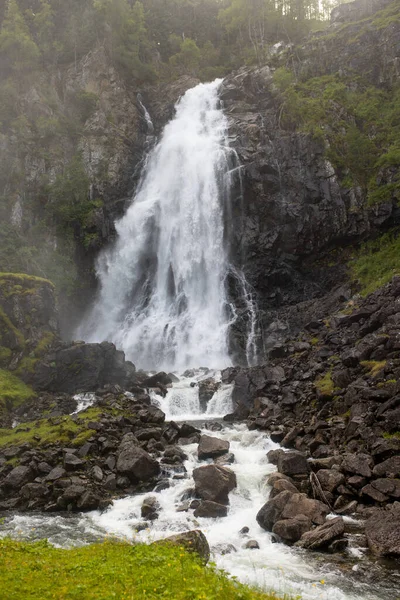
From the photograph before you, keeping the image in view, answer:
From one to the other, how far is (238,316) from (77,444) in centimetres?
2372

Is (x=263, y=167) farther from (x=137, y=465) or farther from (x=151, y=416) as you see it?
(x=137, y=465)

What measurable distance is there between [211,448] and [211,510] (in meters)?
5.00

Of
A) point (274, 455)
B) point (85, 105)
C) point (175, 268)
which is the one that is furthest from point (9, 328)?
point (85, 105)

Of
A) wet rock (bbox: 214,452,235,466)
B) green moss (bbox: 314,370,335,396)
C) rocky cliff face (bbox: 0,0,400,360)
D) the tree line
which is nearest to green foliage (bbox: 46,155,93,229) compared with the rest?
rocky cliff face (bbox: 0,0,400,360)

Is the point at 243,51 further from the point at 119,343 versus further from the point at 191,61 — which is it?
the point at 119,343

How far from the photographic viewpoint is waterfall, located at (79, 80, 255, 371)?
3966 centimetres

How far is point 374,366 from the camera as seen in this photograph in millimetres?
20875

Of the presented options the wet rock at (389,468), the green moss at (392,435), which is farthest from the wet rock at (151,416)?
the wet rock at (389,468)

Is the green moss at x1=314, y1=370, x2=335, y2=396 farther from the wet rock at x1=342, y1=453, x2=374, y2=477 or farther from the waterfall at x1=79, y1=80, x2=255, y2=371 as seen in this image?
the waterfall at x1=79, y1=80, x2=255, y2=371

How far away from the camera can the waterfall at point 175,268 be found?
3966 cm

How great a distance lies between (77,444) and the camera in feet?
62.6

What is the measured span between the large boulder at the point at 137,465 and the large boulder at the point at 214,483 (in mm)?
2312

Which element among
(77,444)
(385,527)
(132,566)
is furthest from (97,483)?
(385,527)

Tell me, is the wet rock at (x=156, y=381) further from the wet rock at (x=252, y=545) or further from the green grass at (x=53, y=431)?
the wet rock at (x=252, y=545)
